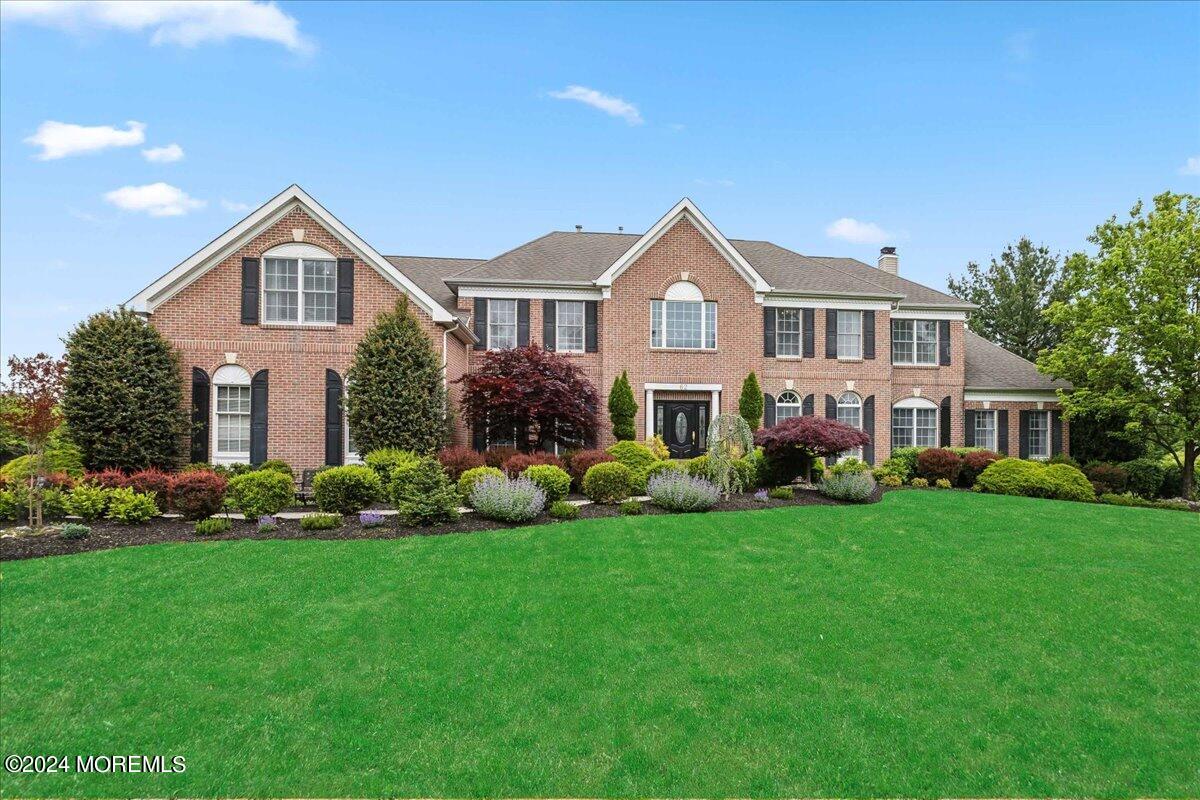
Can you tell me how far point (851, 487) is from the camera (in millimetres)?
14180

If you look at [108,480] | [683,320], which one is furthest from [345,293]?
[683,320]

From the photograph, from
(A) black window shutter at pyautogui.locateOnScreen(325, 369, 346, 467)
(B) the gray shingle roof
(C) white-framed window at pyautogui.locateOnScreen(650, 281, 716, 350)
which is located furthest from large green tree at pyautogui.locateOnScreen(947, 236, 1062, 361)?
(A) black window shutter at pyautogui.locateOnScreen(325, 369, 346, 467)

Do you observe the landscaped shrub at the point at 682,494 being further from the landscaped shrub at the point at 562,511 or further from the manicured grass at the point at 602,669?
the manicured grass at the point at 602,669

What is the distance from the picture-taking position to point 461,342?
19.2m

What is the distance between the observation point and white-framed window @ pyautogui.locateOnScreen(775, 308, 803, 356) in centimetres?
2141

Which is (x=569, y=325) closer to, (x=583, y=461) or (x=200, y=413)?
(x=583, y=461)

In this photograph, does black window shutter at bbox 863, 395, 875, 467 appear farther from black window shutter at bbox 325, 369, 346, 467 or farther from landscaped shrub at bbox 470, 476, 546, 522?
black window shutter at bbox 325, 369, 346, 467

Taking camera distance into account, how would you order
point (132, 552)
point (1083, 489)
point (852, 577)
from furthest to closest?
point (1083, 489), point (132, 552), point (852, 577)

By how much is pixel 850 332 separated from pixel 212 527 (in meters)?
19.4

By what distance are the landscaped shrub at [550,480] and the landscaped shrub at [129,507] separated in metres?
6.66

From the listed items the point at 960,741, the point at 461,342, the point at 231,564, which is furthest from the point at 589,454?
the point at 960,741

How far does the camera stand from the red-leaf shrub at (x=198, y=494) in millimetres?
10938

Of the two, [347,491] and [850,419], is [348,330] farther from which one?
[850,419]

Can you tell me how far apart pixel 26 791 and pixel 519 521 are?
7.36 m
